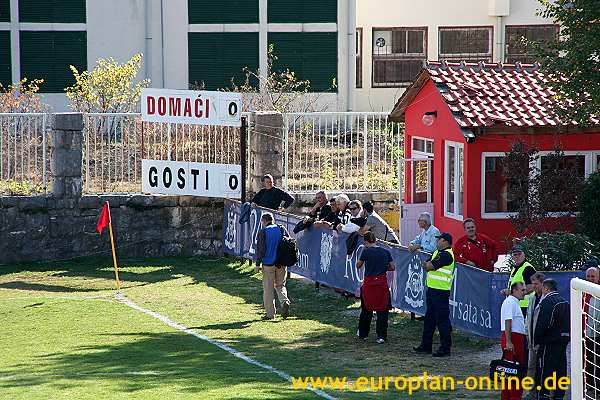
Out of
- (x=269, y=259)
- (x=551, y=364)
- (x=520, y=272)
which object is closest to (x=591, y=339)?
(x=551, y=364)

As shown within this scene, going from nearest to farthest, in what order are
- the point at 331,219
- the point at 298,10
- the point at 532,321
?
the point at 532,321, the point at 331,219, the point at 298,10

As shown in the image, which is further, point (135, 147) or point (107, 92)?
point (107, 92)

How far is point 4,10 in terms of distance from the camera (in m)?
37.8

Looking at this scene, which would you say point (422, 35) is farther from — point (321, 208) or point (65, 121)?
point (321, 208)

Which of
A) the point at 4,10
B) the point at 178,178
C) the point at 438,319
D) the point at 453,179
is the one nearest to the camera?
the point at 438,319

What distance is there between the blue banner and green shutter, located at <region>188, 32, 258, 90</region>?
1398cm

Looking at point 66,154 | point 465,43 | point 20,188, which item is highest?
point 465,43

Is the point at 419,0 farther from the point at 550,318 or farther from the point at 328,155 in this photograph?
the point at 550,318

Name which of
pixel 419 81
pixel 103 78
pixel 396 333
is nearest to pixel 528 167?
pixel 419 81

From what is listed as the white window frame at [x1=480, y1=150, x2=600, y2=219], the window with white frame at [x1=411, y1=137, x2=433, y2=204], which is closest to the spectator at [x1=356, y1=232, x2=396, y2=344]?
the white window frame at [x1=480, y1=150, x2=600, y2=219]

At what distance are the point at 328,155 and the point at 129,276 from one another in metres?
5.26

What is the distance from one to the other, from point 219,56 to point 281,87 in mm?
3578

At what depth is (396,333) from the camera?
18.1 meters

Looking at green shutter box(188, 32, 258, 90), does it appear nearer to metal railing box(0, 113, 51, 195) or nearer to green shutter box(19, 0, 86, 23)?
green shutter box(19, 0, 86, 23)
